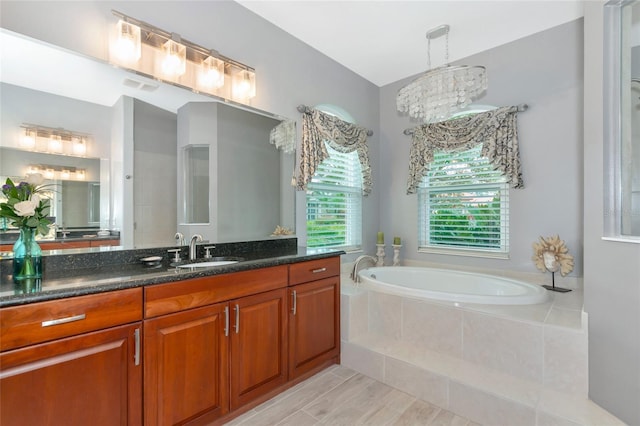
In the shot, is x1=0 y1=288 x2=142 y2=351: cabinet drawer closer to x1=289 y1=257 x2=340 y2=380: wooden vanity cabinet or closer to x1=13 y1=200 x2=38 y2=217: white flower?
x1=13 y1=200 x2=38 y2=217: white flower

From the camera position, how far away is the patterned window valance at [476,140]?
3010 mm

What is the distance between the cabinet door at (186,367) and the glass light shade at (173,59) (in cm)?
157

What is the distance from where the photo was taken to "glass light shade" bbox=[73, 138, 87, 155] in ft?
5.56

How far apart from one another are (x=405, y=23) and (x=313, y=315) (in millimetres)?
2598

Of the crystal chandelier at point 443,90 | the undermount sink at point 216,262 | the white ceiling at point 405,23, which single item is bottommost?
the undermount sink at point 216,262

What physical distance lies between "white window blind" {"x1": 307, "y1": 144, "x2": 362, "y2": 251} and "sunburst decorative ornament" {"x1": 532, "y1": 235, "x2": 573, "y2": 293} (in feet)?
6.02

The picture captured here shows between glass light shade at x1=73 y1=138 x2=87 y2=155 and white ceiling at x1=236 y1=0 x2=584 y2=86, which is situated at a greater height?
white ceiling at x1=236 y1=0 x2=584 y2=86

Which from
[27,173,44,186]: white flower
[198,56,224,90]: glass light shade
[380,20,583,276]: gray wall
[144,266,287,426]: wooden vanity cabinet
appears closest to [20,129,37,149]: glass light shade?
[27,173,44,186]: white flower

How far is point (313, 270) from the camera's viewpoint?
2.30 metres

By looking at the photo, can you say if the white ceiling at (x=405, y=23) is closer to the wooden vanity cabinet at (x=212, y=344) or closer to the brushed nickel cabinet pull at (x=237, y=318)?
the wooden vanity cabinet at (x=212, y=344)

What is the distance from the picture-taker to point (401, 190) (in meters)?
3.93

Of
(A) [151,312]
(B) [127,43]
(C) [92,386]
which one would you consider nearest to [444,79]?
(B) [127,43]

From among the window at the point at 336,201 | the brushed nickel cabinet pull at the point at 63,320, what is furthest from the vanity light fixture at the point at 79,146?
the window at the point at 336,201

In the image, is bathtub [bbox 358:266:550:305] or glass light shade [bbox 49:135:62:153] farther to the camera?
bathtub [bbox 358:266:550:305]
